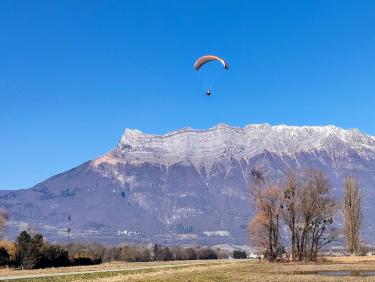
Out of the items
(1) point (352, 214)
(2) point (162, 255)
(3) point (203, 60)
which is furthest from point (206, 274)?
(2) point (162, 255)

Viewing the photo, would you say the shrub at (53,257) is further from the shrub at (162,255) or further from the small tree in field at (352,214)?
the shrub at (162,255)

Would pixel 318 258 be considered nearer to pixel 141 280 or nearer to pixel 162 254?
pixel 141 280

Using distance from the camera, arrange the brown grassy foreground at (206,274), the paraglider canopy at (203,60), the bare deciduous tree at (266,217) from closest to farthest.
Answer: the brown grassy foreground at (206,274) < the paraglider canopy at (203,60) < the bare deciduous tree at (266,217)

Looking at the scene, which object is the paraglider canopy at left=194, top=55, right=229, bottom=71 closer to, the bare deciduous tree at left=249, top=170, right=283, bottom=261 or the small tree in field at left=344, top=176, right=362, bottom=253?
the bare deciduous tree at left=249, top=170, right=283, bottom=261

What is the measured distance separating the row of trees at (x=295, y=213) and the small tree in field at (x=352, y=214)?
1769cm

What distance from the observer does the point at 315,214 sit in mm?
104938

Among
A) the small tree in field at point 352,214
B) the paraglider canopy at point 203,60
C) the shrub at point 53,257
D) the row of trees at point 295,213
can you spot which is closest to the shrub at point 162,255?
the small tree in field at point 352,214

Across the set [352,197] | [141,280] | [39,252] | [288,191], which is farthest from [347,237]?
[141,280]

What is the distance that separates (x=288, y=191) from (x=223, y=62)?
1658 inches

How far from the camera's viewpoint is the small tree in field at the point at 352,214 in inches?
4943

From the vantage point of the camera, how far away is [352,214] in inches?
5044

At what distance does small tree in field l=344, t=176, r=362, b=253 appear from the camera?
125562 millimetres

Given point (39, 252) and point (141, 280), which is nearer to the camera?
point (141, 280)

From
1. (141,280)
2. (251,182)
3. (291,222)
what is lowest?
(141,280)
